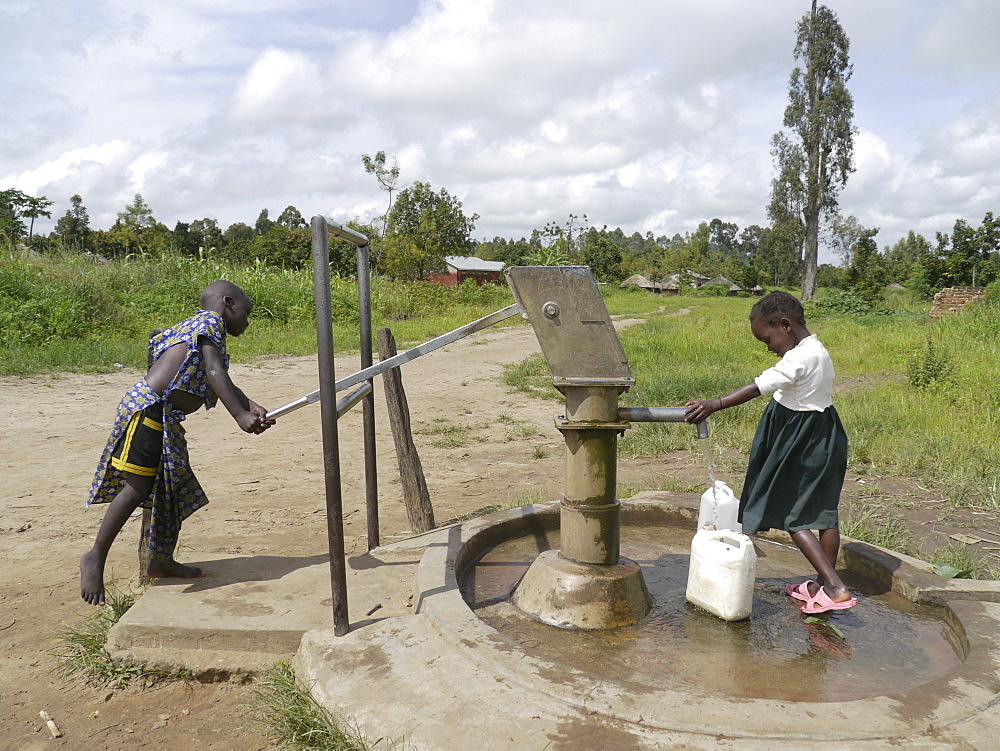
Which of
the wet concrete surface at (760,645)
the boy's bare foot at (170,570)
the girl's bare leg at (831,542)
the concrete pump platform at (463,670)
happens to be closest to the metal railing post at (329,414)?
the concrete pump platform at (463,670)

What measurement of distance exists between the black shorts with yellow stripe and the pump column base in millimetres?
1419

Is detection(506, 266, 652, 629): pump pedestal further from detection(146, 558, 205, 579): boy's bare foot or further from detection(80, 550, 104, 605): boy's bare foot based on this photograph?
detection(80, 550, 104, 605): boy's bare foot

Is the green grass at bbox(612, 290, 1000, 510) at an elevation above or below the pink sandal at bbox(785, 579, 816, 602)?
above

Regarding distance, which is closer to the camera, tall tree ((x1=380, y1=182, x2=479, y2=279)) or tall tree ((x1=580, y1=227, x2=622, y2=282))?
tall tree ((x1=380, y1=182, x2=479, y2=279))

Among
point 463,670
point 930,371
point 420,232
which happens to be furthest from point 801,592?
point 420,232

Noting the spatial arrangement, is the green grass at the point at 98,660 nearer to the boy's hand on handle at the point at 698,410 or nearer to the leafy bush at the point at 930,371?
the boy's hand on handle at the point at 698,410

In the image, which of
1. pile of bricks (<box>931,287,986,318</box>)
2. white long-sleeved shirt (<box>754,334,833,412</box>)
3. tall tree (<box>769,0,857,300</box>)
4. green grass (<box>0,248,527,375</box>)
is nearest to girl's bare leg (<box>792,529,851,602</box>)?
white long-sleeved shirt (<box>754,334,833,412</box>)

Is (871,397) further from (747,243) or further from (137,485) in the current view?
(747,243)

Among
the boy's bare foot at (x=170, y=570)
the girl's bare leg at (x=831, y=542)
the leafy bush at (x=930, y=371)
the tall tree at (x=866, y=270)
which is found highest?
the tall tree at (x=866, y=270)

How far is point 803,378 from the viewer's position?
2.60 meters

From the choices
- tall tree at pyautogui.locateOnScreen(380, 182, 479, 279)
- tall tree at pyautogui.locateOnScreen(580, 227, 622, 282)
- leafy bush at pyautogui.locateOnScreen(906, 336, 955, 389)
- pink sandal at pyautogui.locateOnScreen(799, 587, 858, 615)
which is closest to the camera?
pink sandal at pyautogui.locateOnScreen(799, 587, 858, 615)

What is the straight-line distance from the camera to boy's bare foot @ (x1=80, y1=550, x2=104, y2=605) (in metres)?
2.65

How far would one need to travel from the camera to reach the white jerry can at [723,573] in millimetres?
2385

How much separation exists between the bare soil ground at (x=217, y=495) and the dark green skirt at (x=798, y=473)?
1434 millimetres
